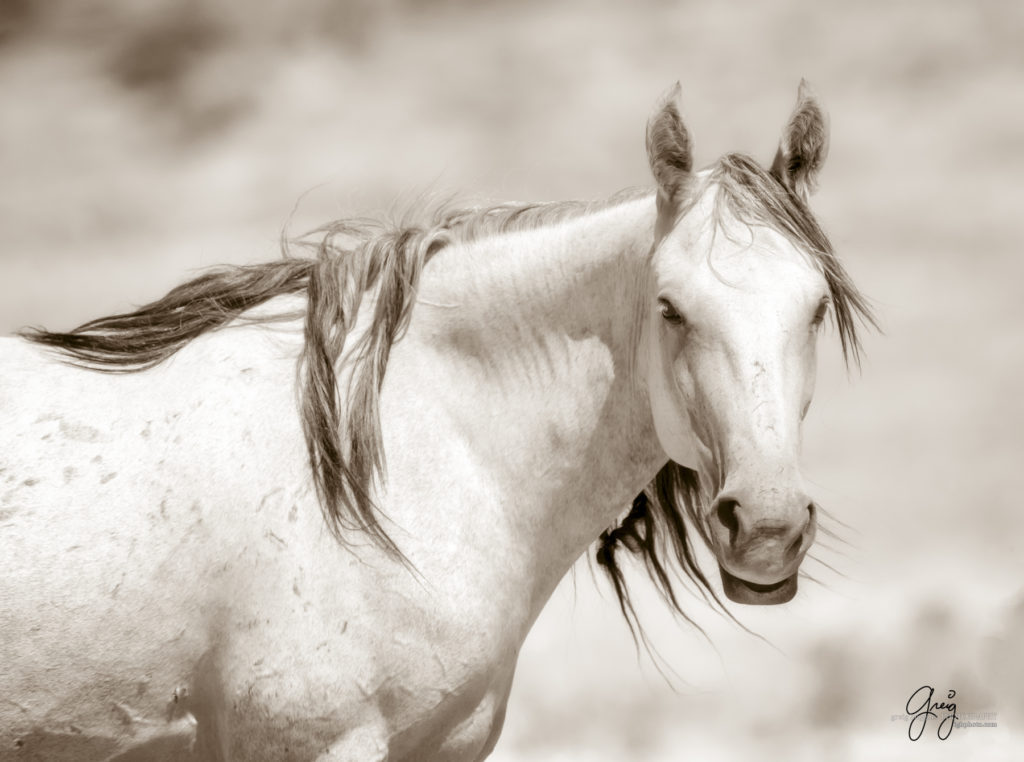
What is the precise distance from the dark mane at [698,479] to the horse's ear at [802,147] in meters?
0.13

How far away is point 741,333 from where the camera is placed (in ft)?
10.6

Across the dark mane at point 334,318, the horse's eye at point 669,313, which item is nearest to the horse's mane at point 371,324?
the dark mane at point 334,318

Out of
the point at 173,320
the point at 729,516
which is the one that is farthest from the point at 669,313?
the point at 173,320

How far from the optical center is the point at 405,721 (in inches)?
130

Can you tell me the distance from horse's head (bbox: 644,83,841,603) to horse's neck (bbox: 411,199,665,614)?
217mm

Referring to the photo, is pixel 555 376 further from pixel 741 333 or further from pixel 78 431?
pixel 78 431

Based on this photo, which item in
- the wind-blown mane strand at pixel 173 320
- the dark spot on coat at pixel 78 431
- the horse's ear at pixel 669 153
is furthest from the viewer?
the wind-blown mane strand at pixel 173 320

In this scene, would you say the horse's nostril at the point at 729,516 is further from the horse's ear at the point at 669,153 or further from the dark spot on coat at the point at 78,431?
the dark spot on coat at the point at 78,431

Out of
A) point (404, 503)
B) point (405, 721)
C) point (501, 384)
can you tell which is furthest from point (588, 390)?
point (405, 721)

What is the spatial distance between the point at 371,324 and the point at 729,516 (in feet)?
5.23

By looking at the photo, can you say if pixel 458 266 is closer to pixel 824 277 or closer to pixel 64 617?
pixel 824 277

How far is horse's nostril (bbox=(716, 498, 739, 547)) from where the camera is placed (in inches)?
124

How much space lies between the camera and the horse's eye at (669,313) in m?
3.44

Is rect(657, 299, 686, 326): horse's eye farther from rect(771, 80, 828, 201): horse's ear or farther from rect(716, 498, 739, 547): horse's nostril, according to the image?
rect(771, 80, 828, 201): horse's ear
